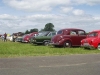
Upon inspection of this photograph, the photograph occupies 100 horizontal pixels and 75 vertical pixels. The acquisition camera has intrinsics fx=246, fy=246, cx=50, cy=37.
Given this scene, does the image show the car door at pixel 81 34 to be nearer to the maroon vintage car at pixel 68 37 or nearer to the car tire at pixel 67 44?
the maroon vintage car at pixel 68 37

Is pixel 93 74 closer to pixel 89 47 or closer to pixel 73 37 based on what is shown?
pixel 89 47

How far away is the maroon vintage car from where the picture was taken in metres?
22.8

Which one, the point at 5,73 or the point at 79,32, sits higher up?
the point at 79,32

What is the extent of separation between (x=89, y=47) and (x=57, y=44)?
3318 millimetres

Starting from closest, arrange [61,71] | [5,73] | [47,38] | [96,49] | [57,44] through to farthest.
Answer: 1. [5,73]
2. [61,71]
3. [96,49]
4. [57,44]
5. [47,38]

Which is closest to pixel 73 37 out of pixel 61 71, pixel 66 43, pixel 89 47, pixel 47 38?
pixel 66 43

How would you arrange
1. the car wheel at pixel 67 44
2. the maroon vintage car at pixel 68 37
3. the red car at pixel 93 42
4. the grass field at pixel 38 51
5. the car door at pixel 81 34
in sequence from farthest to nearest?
1. the car door at pixel 81 34
2. the car wheel at pixel 67 44
3. the maroon vintage car at pixel 68 37
4. the red car at pixel 93 42
5. the grass field at pixel 38 51

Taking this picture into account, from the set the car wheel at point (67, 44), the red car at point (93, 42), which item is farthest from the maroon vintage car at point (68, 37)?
the red car at point (93, 42)

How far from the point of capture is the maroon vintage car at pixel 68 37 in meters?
22.8

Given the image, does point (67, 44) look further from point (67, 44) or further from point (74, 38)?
point (74, 38)

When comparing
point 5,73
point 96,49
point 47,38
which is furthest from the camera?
point 47,38

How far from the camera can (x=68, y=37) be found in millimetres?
23031

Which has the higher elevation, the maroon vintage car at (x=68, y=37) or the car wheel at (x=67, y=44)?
the maroon vintage car at (x=68, y=37)

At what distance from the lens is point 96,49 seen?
20641 mm
